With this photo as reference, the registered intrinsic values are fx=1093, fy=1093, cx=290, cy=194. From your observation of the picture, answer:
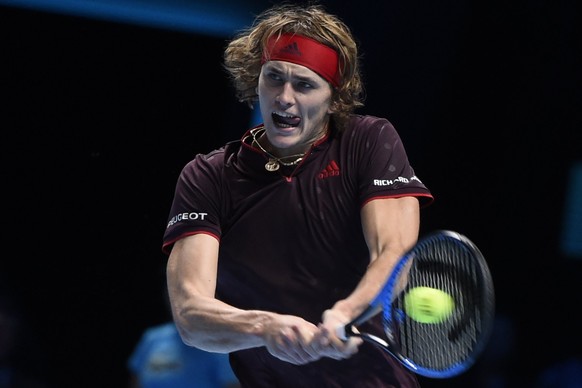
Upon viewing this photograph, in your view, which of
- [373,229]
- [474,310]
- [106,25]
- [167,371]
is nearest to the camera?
[474,310]

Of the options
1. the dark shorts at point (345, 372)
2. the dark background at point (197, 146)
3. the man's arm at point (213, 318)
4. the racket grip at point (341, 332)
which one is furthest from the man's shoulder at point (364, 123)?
the dark background at point (197, 146)

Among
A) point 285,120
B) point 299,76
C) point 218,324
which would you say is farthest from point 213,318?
point 299,76

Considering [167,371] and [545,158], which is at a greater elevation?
[545,158]

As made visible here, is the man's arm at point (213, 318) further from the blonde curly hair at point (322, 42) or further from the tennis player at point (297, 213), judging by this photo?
the blonde curly hair at point (322, 42)

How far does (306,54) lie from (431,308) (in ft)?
2.60

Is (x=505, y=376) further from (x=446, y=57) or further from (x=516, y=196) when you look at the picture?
(x=446, y=57)

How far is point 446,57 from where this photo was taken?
4938 mm

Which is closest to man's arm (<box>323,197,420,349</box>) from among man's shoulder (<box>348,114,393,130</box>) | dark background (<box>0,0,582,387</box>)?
man's shoulder (<box>348,114,393,130</box>)

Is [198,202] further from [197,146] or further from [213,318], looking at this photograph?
[197,146]

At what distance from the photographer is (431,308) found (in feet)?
8.93

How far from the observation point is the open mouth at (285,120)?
2.99m

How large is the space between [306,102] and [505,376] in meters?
2.36

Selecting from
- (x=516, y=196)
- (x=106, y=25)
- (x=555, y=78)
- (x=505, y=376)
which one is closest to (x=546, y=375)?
(x=505, y=376)

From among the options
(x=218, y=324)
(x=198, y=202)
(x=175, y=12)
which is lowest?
(x=218, y=324)
